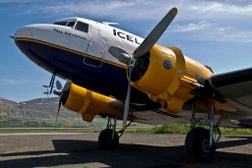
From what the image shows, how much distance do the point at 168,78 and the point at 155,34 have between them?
143 cm

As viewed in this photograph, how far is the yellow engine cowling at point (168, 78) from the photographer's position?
9.40 m

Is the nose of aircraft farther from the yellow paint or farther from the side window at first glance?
the yellow paint

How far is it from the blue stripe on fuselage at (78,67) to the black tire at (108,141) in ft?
12.5

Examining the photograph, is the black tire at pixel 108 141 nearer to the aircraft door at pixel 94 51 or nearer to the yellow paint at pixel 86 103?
the yellow paint at pixel 86 103

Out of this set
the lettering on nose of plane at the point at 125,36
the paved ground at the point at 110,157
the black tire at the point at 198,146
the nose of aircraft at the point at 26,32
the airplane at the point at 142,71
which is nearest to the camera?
the paved ground at the point at 110,157

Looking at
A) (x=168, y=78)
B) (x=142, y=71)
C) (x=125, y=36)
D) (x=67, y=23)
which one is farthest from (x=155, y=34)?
(x=67, y=23)

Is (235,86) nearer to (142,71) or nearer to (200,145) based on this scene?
(200,145)

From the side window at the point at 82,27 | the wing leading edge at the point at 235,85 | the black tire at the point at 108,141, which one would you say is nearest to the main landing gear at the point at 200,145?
the wing leading edge at the point at 235,85

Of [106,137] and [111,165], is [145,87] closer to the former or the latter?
[111,165]

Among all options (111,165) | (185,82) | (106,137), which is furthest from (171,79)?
(106,137)

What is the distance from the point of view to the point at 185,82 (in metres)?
9.57

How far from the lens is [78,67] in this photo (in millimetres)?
10773

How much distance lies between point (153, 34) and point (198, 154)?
156 inches

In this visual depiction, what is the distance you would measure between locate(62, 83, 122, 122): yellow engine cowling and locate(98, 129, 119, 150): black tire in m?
1.09
